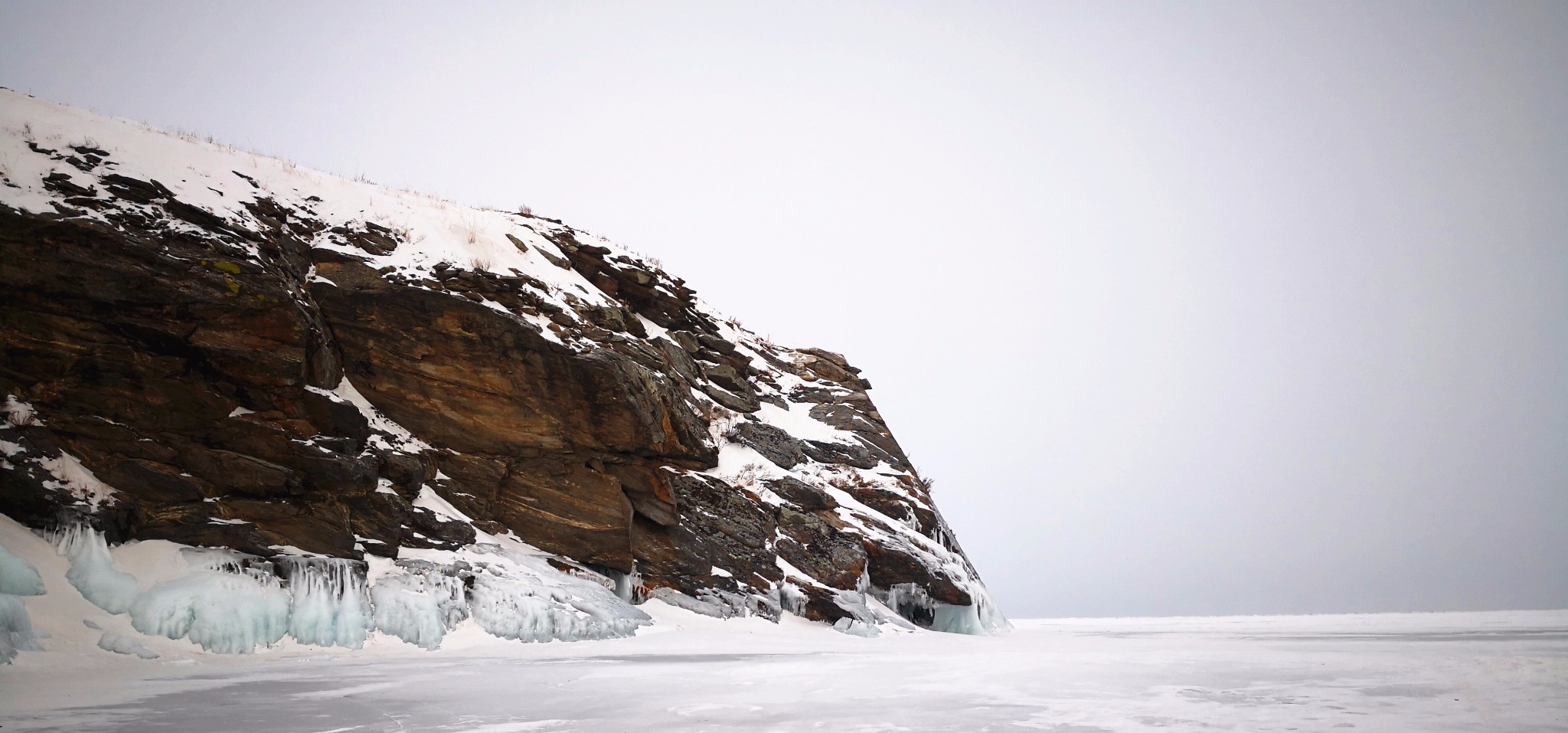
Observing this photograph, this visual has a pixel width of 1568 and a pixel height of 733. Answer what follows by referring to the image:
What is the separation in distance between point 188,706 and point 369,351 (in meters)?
12.0

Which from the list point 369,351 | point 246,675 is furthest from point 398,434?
point 246,675

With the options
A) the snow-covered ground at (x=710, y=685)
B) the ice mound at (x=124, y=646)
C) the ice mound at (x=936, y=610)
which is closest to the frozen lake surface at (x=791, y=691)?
the snow-covered ground at (x=710, y=685)

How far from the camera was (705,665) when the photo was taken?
11.2 m

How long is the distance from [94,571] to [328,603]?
3.08 m

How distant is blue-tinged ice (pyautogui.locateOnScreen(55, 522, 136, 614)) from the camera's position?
37.1 feet

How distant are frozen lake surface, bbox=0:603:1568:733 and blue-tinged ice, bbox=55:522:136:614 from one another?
56.8 inches

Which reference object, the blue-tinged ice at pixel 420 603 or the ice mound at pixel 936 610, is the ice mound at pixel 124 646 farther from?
the ice mound at pixel 936 610

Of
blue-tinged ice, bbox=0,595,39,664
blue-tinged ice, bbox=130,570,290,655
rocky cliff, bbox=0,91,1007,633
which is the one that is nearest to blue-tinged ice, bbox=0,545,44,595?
blue-tinged ice, bbox=0,595,39,664

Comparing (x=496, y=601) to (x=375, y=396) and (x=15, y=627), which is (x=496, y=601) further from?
(x=15, y=627)

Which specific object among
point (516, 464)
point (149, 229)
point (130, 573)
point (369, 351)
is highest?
point (149, 229)

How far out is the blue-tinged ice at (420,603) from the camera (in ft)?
44.4

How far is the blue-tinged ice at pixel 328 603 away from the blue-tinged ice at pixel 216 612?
0.88ft

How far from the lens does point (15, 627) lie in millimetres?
9578

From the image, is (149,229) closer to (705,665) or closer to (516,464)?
(516,464)
